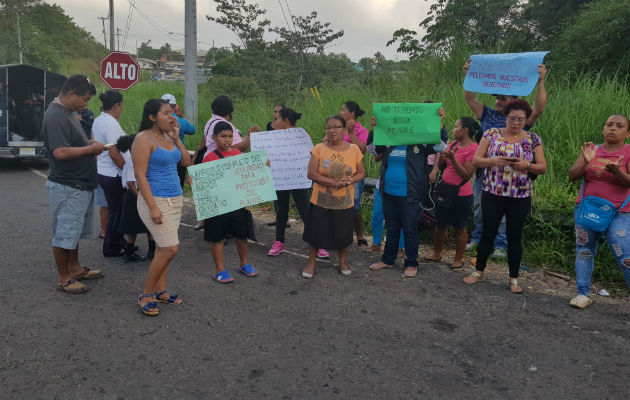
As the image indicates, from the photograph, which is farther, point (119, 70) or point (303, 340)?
point (119, 70)

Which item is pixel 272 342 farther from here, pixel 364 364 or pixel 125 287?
pixel 125 287

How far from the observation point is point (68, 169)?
4.54 m

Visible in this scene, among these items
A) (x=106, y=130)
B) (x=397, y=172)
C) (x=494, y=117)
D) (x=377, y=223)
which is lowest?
(x=377, y=223)

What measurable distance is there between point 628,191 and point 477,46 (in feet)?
32.1

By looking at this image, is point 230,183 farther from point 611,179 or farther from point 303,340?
point 611,179

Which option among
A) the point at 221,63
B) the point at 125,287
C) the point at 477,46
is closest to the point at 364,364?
the point at 125,287

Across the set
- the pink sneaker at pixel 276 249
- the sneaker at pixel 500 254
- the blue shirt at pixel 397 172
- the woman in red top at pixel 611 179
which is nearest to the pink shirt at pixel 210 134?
the pink sneaker at pixel 276 249

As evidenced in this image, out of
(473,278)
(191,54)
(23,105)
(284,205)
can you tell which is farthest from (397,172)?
(23,105)

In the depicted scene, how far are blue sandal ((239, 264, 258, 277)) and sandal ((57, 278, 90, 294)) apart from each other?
5.14 ft

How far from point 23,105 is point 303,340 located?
12.5m

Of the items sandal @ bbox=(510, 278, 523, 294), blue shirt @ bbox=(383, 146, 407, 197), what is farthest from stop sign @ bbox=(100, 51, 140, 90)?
sandal @ bbox=(510, 278, 523, 294)

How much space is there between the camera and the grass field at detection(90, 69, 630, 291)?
5.79 meters

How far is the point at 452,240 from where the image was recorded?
670cm

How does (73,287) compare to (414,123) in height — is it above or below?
below
